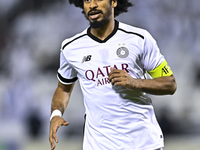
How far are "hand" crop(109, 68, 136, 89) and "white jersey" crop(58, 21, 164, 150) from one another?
0.14 meters

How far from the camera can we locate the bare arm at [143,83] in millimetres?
1658

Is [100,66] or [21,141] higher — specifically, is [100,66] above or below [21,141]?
Result: above

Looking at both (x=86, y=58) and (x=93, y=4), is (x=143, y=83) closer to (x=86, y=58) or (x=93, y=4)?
(x=86, y=58)

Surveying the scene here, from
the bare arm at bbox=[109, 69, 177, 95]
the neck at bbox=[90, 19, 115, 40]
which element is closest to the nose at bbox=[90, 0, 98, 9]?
the neck at bbox=[90, 19, 115, 40]

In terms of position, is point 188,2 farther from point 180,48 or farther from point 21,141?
point 21,141

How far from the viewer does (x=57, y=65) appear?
4438mm

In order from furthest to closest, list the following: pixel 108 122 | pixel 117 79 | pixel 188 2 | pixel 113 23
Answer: pixel 188 2 < pixel 113 23 < pixel 108 122 < pixel 117 79

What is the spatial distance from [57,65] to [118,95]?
2744 mm

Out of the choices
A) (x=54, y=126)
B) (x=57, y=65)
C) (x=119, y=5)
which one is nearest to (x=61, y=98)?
(x=54, y=126)

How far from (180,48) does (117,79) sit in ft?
9.60

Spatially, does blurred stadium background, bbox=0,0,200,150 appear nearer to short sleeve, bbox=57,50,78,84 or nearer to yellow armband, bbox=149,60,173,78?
short sleeve, bbox=57,50,78,84

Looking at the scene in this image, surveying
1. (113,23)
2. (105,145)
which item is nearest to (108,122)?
(105,145)

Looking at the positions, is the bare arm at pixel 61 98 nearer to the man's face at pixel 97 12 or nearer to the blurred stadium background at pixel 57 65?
the man's face at pixel 97 12

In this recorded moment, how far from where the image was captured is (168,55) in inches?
172
